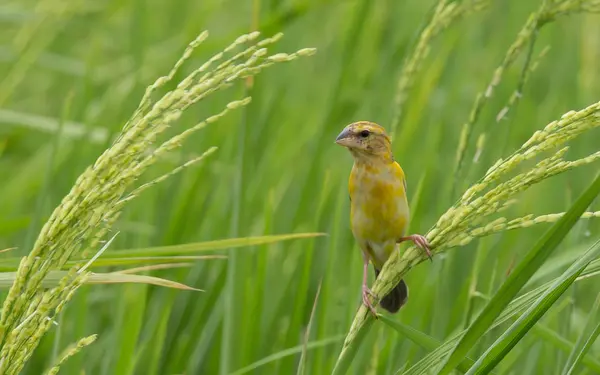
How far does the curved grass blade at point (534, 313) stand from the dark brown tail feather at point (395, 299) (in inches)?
49.5

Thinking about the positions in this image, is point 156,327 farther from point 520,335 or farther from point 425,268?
point 520,335

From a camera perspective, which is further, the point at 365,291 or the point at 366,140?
the point at 366,140

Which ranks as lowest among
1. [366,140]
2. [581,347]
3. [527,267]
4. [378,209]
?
[581,347]

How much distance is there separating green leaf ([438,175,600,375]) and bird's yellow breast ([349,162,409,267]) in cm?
134

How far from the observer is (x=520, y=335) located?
1.69 meters

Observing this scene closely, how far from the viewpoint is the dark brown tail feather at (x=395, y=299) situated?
3004 millimetres

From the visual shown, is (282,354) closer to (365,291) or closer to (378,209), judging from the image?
(365,291)

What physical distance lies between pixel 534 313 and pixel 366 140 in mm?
1513

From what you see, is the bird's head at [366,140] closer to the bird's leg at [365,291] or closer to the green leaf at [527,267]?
the bird's leg at [365,291]

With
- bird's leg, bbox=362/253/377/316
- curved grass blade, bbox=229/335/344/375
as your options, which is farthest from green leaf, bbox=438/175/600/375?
curved grass blade, bbox=229/335/344/375

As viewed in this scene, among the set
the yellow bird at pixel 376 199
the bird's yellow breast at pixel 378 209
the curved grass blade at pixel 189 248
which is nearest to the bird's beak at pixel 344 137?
the yellow bird at pixel 376 199

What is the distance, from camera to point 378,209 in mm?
3055

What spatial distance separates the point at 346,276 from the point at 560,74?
2.37 metres

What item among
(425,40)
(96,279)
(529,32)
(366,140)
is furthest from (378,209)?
(96,279)
